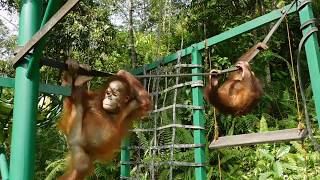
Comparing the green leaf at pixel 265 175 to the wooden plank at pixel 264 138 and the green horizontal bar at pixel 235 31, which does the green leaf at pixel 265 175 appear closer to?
the green horizontal bar at pixel 235 31

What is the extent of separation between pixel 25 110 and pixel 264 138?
122cm

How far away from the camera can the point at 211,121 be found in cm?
510

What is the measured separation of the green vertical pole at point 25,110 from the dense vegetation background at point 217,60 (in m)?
2.23

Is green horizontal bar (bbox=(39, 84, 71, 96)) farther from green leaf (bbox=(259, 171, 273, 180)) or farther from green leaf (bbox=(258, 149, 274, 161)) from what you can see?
green leaf (bbox=(258, 149, 274, 161))

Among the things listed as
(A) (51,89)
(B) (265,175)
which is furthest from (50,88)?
(B) (265,175)

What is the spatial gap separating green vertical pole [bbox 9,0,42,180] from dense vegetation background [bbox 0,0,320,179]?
223 centimetres

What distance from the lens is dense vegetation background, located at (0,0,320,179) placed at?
14.2 ft

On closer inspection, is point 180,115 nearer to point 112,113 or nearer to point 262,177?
point 262,177

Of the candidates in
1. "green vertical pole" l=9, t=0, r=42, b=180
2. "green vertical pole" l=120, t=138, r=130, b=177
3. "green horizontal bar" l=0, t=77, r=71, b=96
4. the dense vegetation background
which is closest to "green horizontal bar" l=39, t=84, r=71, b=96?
"green horizontal bar" l=0, t=77, r=71, b=96

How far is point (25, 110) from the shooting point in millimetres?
1202

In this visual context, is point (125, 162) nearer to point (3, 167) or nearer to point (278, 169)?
point (278, 169)

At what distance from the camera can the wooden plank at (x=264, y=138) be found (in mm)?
1892

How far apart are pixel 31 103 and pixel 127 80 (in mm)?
872

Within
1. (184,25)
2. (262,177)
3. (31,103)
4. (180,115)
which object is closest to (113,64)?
(184,25)
